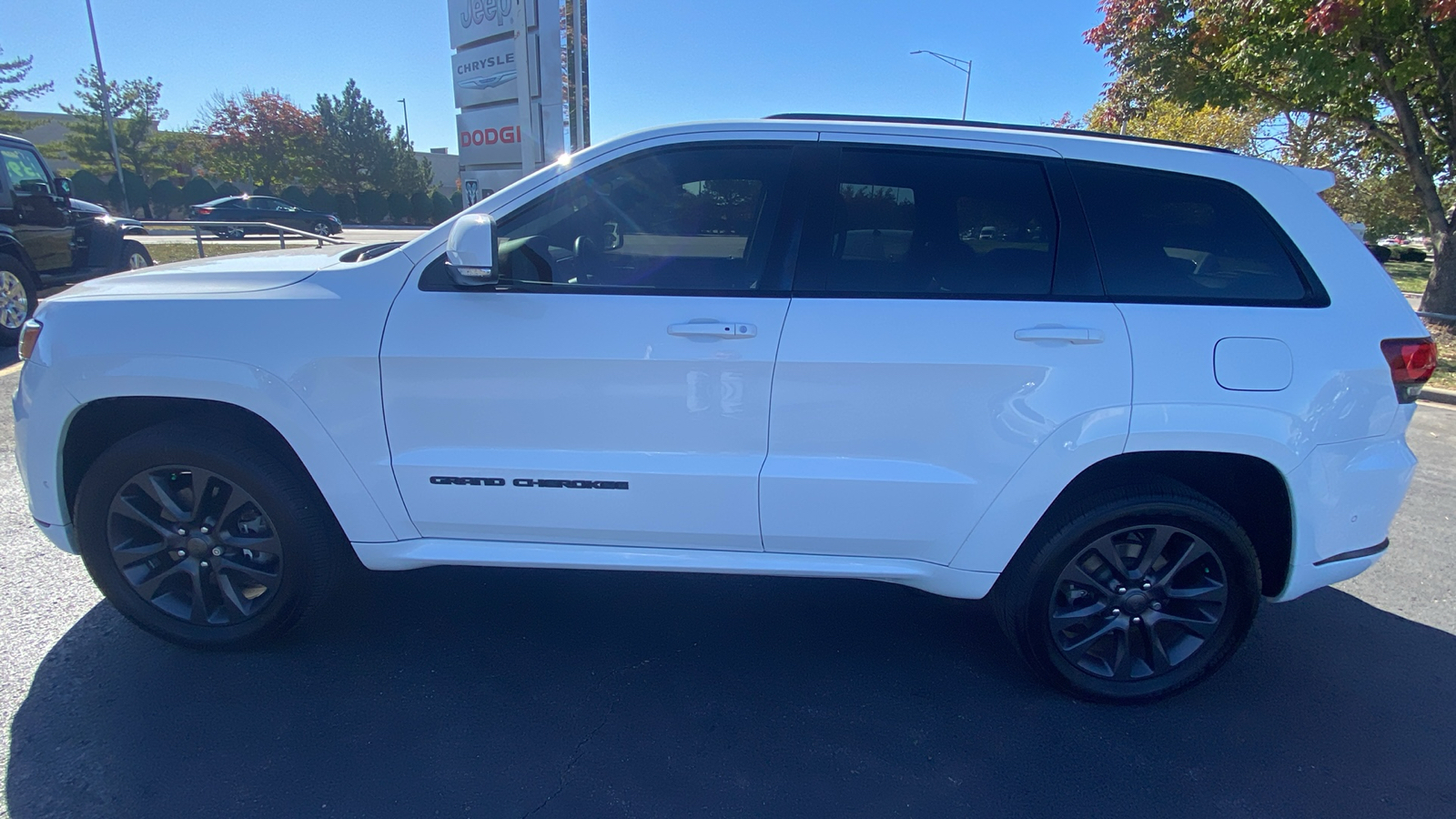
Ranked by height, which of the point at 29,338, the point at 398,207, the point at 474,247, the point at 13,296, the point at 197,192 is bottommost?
the point at 13,296

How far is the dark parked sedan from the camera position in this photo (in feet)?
87.1

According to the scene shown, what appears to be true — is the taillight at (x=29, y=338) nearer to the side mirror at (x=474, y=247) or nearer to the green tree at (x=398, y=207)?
the side mirror at (x=474, y=247)

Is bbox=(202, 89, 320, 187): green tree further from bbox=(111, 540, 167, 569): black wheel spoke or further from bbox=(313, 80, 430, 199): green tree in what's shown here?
bbox=(111, 540, 167, 569): black wheel spoke

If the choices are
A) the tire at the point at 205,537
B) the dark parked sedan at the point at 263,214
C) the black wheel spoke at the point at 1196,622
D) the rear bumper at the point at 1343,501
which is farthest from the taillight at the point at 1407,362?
the dark parked sedan at the point at 263,214

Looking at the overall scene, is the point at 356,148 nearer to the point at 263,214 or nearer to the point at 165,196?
the point at 165,196

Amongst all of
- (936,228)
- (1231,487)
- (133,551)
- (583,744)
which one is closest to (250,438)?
(133,551)

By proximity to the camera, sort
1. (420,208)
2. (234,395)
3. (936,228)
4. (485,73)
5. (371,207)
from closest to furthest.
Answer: (234,395), (936,228), (485,73), (371,207), (420,208)

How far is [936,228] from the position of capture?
2539 mm

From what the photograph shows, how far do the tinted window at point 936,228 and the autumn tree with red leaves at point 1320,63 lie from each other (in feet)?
23.5

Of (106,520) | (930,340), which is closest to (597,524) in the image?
(930,340)

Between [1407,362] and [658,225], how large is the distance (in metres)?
2.50

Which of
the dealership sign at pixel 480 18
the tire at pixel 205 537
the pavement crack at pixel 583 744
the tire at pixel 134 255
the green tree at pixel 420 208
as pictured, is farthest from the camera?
the green tree at pixel 420 208

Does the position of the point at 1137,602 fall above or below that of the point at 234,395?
below

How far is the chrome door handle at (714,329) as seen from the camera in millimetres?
2328
